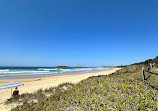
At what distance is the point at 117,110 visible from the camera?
2762 millimetres

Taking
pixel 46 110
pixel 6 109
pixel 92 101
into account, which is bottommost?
pixel 6 109

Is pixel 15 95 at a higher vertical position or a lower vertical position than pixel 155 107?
lower

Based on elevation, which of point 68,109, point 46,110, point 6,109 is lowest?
point 6,109

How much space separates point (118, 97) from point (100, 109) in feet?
3.62

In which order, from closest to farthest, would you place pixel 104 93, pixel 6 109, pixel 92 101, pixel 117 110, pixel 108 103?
pixel 117 110 → pixel 108 103 → pixel 92 101 → pixel 104 93 → pixel 6 109

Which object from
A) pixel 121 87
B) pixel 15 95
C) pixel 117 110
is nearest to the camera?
pixel 117 110

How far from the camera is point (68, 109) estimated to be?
3.16 meters

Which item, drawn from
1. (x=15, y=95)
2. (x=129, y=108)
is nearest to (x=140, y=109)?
(x=129, y=108)

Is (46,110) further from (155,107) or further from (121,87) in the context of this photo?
(155,107)

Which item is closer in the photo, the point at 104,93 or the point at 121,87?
the point at 104,93

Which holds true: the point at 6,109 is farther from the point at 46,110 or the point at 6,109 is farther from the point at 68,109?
the point at 68,109

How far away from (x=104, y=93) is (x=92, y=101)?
87 cm

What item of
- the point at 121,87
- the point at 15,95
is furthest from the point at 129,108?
the point at 15,95

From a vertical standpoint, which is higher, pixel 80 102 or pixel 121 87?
pixel 121 87
